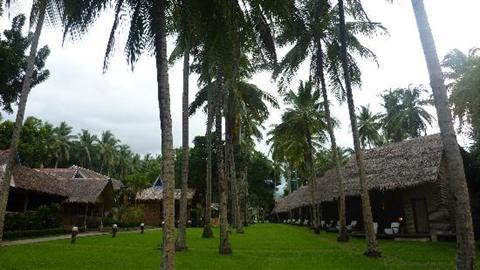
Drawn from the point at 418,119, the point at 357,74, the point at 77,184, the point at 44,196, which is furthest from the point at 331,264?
the point at 418,119

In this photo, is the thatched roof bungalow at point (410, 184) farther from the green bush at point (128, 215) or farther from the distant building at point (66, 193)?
the green bush at point (128, 215)

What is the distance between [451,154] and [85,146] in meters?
71.1

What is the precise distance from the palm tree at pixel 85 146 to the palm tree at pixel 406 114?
4951 cm

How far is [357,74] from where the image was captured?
19891 millimetres

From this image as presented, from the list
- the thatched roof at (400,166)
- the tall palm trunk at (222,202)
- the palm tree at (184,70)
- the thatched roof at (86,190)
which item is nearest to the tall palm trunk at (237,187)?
the thatched roof at (400,166)

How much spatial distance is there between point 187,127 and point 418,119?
1295 inches

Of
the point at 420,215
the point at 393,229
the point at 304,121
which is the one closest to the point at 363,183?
the point at 393,229

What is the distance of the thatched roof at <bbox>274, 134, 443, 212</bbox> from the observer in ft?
68.4

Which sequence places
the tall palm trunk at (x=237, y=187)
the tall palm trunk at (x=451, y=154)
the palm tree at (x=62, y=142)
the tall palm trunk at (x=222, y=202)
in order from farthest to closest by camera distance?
the palm tree at (x=62, y=142) → the tall palm trunk at (x=237, y=187) → the tall palm trunk at (x=222, y=202) → the tall palm trunk at (x=451, y=154)

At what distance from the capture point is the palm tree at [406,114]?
43469 mm

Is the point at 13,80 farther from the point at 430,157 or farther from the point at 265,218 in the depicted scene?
the point at 265,218

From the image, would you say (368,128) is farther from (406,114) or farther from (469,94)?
(469,94)

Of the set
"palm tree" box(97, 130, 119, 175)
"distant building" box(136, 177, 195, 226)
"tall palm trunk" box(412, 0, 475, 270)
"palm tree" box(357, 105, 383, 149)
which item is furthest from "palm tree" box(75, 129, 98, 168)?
"tall palm trunk" box(412, 0, 475, 270)

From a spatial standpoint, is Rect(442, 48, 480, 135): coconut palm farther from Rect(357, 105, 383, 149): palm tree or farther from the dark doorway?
Rect(357, 105, 383, 149): palm tree
